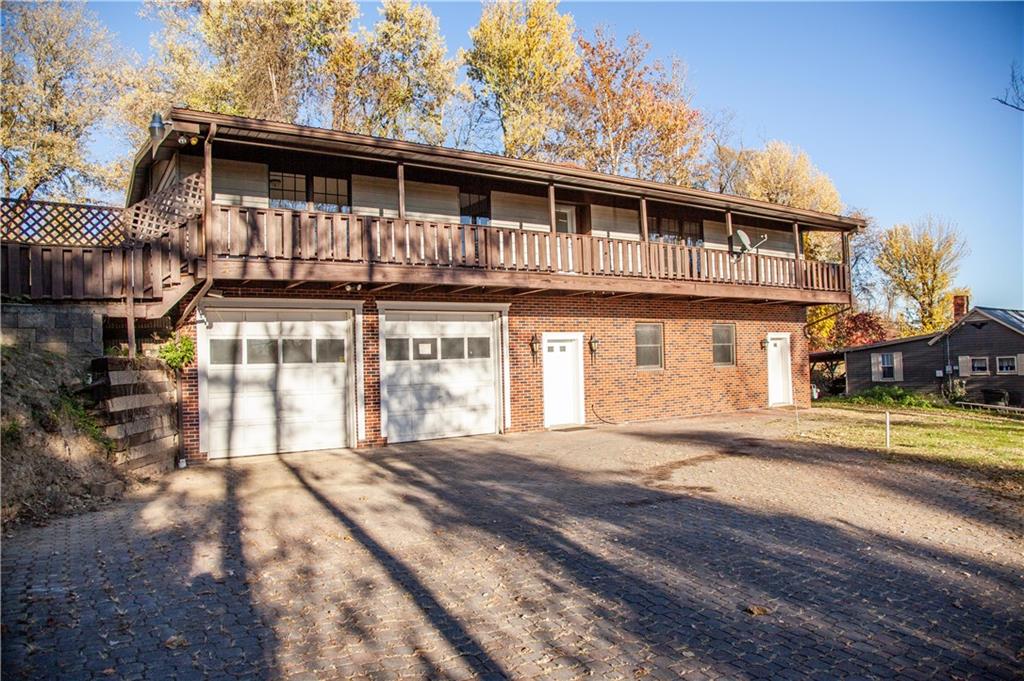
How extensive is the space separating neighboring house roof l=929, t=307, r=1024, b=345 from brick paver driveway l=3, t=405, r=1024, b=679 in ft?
78.8

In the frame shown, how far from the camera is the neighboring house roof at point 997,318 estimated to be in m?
27.7

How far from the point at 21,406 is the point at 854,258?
44423 millimetres

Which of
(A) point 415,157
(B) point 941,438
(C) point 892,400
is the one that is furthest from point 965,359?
(A) point 415,157

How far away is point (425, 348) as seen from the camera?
13.2 metres

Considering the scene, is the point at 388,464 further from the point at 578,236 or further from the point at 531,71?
the point at 531,71

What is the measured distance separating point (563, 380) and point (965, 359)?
77.5ft

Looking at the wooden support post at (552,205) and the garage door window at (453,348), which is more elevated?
the wooden support post at (552,205)

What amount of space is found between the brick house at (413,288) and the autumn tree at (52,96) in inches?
523

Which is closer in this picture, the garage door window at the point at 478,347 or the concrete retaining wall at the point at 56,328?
the concrete retaining wall at the point at 56,328

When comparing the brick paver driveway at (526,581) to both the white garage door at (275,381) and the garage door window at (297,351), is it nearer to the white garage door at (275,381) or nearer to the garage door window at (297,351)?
the white garage door at (275,381)

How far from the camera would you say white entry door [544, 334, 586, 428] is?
48.9ft

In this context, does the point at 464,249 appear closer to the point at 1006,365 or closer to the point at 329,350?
the point at 329,350

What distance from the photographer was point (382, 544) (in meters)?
6.20

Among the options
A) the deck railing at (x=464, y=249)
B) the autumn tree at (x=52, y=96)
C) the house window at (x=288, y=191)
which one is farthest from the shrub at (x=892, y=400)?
the autumn tree at (x=52, y=96)
